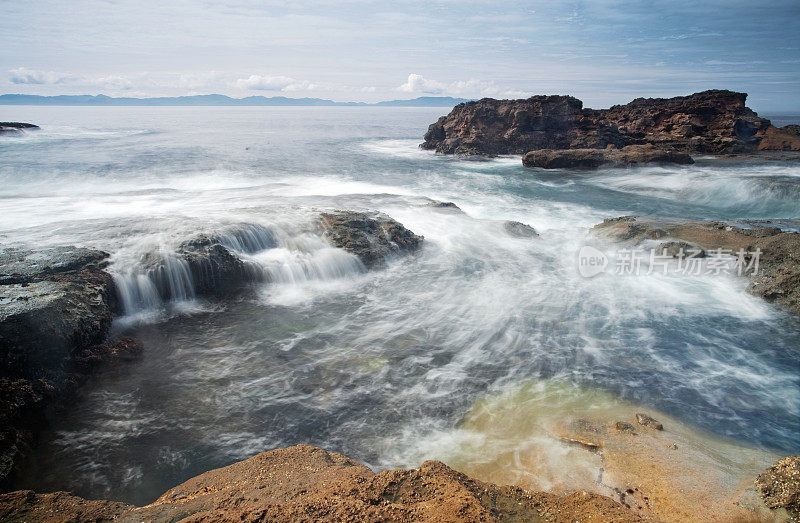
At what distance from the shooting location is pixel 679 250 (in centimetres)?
1003

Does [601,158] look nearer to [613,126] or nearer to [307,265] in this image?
[613,126]

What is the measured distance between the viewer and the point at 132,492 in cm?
389

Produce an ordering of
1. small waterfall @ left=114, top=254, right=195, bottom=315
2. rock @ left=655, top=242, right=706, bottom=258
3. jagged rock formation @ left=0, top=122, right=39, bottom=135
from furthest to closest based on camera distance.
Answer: jagged rock formation @ left=0, top=122, right=39, bottom=135 → rock @ left=655, top=242, right=706, bottom=258 → small waterfall @ left=114, top=254, right=195, bottom=315

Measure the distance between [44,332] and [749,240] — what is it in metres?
14.1

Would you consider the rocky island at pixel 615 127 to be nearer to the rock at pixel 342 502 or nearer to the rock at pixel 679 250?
the rock at pixel 679 250

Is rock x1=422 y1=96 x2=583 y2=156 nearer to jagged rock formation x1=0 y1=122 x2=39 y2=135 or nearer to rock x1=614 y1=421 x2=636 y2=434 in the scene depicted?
rock x1=614 y1=421 x2=636 y2=434

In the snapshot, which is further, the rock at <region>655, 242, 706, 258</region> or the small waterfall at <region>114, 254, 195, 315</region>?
the rock at <region>655, 242, 706, 258</region>

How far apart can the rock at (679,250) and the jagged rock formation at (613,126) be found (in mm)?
25205

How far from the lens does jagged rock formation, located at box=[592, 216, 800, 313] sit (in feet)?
26.5

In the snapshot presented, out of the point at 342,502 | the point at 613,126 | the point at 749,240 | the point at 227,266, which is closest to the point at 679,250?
the point at 749,240

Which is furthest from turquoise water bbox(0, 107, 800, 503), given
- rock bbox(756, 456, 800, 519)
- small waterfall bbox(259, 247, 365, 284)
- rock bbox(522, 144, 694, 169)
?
rock bbox(522, 144, 694, 169)

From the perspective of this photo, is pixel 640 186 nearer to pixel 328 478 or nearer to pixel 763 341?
pixel 763 341

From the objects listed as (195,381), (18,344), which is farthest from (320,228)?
(18,344)

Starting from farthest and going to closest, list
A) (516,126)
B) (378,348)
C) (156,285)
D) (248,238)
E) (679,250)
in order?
(516,126), (679,250), (248,238), (156,285), (378,348)
